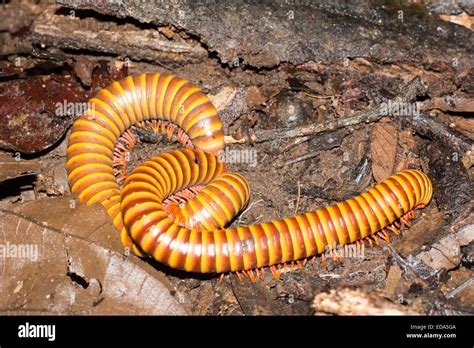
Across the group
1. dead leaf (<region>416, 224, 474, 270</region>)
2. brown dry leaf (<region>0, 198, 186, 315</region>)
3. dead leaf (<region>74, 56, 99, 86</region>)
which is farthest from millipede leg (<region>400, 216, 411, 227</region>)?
dead leaf (<region>74, 56, 99, 86</region>)

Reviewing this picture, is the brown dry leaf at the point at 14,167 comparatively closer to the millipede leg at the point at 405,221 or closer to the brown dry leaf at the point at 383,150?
the brown dry leaf at the point at 383,150

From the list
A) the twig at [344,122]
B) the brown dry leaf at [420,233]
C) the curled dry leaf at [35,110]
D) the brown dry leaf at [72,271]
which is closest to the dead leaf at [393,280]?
the brown dry leaf at [420,233]

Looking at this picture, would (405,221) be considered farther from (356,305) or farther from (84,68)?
(84,68)

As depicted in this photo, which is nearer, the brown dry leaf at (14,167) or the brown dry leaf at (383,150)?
the brown dry leaf at (14,167)

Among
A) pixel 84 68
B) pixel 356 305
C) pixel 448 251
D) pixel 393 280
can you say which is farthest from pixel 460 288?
pixel 84 68

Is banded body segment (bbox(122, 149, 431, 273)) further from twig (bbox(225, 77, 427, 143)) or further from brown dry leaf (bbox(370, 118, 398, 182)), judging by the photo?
twig (bbox(225, 77, 427, 143))

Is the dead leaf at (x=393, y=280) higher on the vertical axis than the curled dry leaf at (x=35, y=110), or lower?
lower
